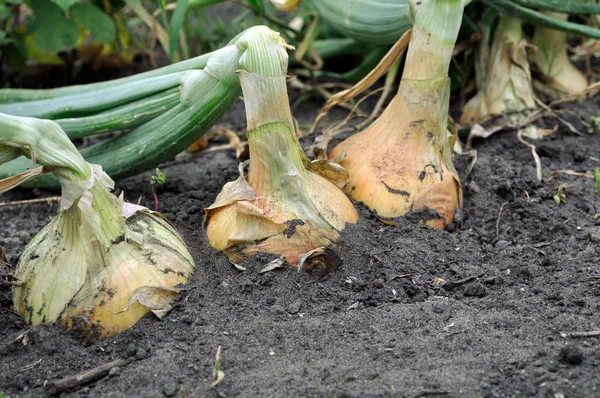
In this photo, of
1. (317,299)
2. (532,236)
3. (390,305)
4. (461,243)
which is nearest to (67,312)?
(317,299)

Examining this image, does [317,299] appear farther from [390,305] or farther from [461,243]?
[461,243]

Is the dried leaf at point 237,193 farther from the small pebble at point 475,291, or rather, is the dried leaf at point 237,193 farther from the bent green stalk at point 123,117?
the small pebble at point 475,291

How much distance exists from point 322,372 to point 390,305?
0.92ft

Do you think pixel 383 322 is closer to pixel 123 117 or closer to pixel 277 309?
pixel 277 309

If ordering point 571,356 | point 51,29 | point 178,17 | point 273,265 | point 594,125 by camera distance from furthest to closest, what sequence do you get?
point 51,29 < point 594,125 < point 178,17 < point 273,265 < point 571,356

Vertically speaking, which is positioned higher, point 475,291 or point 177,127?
point 177,127

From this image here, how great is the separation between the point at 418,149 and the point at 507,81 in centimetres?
88

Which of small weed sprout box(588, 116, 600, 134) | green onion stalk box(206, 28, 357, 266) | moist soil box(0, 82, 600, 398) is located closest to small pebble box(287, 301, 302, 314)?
moist soil box(0, 82, 600, 398)

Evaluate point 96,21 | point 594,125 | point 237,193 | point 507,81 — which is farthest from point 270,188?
point 96,21

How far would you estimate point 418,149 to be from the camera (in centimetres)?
190

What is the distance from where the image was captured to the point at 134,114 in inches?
79.6

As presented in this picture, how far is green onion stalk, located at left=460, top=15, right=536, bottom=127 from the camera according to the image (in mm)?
2604

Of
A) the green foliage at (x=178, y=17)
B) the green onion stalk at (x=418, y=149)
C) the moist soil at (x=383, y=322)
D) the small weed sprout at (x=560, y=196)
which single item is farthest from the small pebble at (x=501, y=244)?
the green foliage at (x=178, y=17)

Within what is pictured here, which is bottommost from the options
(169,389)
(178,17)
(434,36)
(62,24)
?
(169,389)
